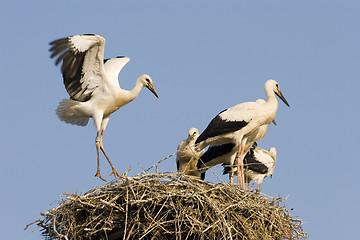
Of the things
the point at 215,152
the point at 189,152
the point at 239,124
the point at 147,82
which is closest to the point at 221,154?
the point at 215,152

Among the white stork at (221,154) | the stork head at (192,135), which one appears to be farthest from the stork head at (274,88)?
the stork head at (192,135)

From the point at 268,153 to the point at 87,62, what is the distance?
172 inches

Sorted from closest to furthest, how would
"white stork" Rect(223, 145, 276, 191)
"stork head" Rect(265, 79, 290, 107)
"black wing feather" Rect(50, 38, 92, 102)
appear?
1. "black wing feather" Rect(50, 38, 92, 102)
2. "stork head" Rect(265, 79, 290, 107)
3. "white stork" Rect(223, 145, 276, 191)

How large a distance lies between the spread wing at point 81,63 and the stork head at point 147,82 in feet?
2.16

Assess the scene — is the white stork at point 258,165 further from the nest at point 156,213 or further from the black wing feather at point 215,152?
the nest at point 156,213

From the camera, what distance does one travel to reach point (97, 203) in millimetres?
8680

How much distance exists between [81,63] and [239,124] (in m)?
2.56

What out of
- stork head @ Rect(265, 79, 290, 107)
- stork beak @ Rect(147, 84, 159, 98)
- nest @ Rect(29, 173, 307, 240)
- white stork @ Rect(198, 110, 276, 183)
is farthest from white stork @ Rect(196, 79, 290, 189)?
nest @ Rect(29, 173, 307, 240)

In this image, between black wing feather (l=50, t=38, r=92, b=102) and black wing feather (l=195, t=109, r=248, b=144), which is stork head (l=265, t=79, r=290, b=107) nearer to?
black wing feather (l=195, t=109, r=248, b=144)

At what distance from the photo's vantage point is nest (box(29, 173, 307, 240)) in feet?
27.8

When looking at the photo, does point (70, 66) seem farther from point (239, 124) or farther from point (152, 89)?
point (239, 124)

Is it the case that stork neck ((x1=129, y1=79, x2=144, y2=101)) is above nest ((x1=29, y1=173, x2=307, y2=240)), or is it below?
above

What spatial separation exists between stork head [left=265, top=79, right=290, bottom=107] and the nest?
3.29m

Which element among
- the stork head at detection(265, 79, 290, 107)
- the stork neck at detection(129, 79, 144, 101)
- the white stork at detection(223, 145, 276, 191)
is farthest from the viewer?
the white stork at detection(223, 145, 276, 191)
